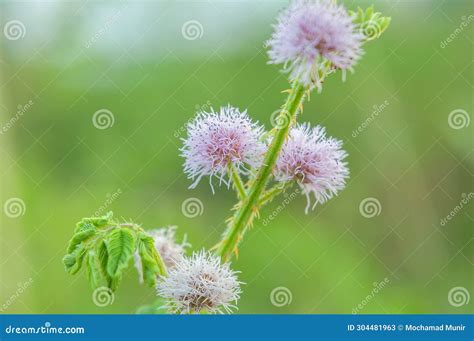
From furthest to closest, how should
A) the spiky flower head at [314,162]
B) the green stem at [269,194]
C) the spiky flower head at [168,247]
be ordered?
the spiky flower head at [168,247] → the spiky flower head at [314,162] → the green stem at [269,194]

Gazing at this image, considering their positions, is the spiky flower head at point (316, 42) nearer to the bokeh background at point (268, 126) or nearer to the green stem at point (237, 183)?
the green stem at point (237, 183)

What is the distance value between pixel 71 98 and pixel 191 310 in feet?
25.4

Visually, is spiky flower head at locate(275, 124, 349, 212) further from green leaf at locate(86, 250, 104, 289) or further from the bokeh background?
the bokeh background

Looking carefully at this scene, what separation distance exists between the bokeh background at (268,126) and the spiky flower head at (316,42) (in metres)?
6.12

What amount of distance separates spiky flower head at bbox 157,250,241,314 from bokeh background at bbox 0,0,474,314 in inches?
240

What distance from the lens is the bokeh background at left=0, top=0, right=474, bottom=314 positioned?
7.97 meters

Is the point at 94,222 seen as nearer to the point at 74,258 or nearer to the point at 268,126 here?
the point at 74,258

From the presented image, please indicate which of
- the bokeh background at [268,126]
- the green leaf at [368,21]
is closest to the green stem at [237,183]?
the green leaf at [368,21]

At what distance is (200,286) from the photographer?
69.3 inches

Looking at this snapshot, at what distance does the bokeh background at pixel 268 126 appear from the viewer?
26.2 ft

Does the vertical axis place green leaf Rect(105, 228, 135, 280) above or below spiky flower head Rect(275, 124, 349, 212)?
below

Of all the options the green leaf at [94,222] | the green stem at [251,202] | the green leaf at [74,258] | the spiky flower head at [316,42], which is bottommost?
the green leaf at [74,258]

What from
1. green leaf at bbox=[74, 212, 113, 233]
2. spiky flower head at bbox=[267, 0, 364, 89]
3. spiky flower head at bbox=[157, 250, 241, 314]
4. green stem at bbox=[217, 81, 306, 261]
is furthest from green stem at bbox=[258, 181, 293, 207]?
green leaf at bbox=[74, 212, 113, 233]

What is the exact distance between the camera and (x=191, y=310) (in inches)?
69.5
